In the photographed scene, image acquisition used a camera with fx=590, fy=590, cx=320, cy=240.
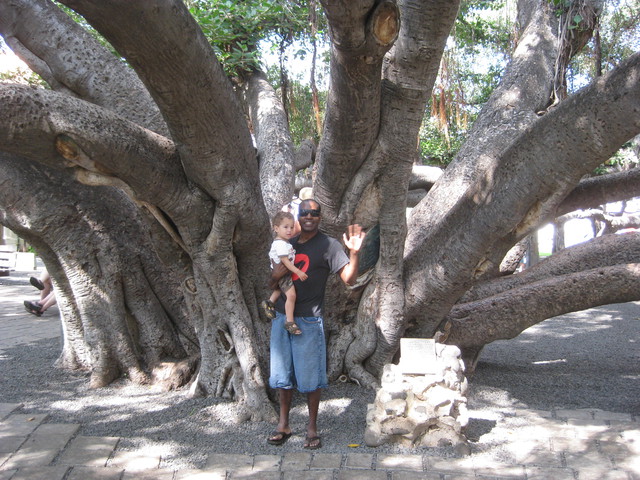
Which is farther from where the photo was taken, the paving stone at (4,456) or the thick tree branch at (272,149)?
the thick tree branch at (272,149)

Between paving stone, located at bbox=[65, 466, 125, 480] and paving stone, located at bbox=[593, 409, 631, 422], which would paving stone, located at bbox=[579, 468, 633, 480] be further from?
paving stone, located at bbox=[65, 466, 125, 480]

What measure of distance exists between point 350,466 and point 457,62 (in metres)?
5.82

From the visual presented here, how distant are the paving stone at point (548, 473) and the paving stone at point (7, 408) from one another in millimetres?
3721

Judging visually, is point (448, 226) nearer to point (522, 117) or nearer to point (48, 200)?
point (522, 117)

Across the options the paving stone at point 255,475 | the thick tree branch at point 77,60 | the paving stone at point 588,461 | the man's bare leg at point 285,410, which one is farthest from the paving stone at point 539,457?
the thick tree branch at point 77,60

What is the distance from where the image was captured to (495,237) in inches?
168

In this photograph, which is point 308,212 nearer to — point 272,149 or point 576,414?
point 272,149

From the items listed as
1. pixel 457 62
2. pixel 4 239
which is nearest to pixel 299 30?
pixel 457 62

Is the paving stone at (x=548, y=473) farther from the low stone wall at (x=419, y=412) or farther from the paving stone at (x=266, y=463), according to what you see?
the paving stone at (x=266, y=463)

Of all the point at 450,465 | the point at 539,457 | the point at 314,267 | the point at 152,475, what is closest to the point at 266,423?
the point at 152,475

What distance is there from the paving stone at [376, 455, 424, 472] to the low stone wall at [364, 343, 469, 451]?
16cm

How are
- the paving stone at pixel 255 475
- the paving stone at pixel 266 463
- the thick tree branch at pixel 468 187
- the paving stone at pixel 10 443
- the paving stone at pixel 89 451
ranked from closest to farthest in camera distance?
the paving stone at pixel 255 475 < the paving stone at pixel 266 463 < the paving stone at pixel 89 451 < the paving stone at pixel 10 443 < the thick tree branch at pixel 468 187

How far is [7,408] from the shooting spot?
4.58 meters

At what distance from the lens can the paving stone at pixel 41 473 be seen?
137 inches
